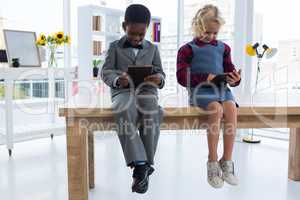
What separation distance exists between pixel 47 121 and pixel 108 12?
4.87 feet

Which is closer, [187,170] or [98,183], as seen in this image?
[98,183]

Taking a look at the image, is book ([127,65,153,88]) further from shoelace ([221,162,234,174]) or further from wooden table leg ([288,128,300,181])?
wooden table leg ([288,128,300,181])

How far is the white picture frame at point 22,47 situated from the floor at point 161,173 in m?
0.87

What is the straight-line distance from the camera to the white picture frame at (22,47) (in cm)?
303

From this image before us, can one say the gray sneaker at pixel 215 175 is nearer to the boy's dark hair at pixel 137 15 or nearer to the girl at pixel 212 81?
the girl at pixel 212 81

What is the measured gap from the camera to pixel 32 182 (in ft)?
7.05

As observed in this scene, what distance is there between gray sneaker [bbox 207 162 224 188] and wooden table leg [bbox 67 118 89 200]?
26.2 inches

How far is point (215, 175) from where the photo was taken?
158cm

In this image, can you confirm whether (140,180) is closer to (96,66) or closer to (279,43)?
(96,66)

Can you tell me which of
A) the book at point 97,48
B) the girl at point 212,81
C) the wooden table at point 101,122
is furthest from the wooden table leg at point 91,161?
the book at point 97,48

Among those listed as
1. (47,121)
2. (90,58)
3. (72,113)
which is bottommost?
(47,121)

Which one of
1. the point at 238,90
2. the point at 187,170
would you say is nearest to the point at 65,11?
the point at 238,90

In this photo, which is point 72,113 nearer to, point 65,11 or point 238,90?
point 238,90

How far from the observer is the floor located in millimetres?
1954
